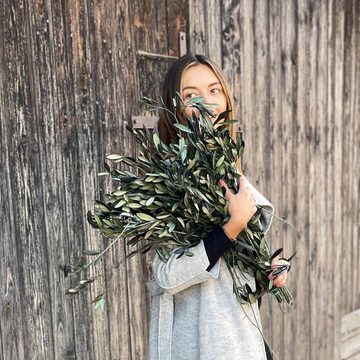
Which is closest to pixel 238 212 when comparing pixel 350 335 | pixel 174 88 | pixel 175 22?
pixel 174 88

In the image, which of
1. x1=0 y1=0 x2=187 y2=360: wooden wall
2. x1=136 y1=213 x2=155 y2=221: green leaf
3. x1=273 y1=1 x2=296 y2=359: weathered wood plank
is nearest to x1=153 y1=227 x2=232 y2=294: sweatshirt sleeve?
x1=136 y1=213 x2=155 y2=221: green leaf

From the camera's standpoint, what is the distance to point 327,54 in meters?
2.89

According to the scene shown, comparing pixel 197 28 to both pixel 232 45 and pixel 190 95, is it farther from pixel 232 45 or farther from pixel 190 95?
pixel 190 95

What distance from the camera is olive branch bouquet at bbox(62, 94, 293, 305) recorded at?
1.18 meters

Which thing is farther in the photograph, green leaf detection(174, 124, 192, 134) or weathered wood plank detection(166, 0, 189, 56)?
weathered wood plank detection(166, 0, 189, 56)

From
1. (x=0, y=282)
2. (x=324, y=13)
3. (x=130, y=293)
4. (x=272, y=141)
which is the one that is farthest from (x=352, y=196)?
(x=0, y=282)

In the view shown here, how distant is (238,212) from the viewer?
1.18 m

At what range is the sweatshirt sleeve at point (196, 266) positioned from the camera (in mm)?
1213

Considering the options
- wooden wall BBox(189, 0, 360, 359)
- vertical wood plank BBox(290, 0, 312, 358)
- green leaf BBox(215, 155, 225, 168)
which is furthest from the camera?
vertical wood plank BBox(290, 0, 312, 358)

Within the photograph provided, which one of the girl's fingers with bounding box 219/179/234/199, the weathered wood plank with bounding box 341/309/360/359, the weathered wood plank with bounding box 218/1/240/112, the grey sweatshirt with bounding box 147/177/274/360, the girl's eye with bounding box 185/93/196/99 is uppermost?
the weathered wood plank with bounding box 218/1/240/112

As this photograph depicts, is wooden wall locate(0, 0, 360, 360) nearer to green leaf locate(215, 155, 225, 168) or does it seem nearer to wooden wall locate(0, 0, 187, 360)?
wooden wall locate(0, 0, 187, 360)

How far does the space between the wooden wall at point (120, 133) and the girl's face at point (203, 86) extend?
0.57m

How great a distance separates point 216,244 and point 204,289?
170 millimetres

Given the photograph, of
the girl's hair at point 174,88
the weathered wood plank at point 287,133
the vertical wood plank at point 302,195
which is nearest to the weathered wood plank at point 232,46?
the weathered wood plank at point 287,133
